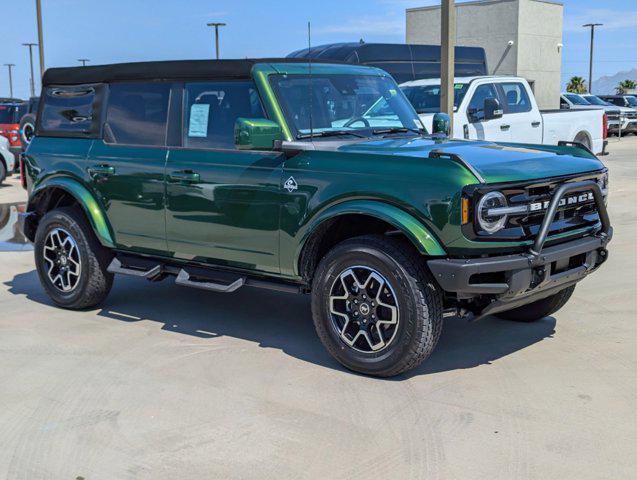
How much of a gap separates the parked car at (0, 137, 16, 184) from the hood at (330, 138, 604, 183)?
43.4ft

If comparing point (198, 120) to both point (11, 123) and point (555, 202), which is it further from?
point (11, 123)

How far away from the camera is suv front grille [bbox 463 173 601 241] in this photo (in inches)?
185

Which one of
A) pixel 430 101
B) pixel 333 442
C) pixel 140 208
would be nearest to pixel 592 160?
Answer: pixel 333 442

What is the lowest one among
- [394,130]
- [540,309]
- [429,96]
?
[540,309]

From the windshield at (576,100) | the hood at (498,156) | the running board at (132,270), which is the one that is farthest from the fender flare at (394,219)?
the windshield at (576,100)

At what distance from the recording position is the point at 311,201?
5.21 m

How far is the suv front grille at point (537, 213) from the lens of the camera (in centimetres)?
470

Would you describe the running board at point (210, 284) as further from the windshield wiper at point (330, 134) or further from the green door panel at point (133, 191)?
the windshield wiper at point (330, 134)

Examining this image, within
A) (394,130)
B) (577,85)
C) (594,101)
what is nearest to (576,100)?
(594,101)

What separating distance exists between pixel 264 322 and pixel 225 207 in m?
1.17

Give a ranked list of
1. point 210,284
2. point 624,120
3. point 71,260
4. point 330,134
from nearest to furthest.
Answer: point 330,134, point 210,284, point 71,260, point 624,120

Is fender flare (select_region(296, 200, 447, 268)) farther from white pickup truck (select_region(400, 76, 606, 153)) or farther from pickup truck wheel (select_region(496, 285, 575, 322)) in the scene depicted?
white pickup truck (select_region(400, 76, 606, 153))

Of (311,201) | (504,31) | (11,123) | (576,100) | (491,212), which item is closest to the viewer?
(491,212)

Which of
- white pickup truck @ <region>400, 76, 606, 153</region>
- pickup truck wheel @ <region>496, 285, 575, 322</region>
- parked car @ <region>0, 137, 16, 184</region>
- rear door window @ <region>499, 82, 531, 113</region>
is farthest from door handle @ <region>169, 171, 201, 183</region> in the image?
parked car @ <region>0, 137, 16, 184</region>
